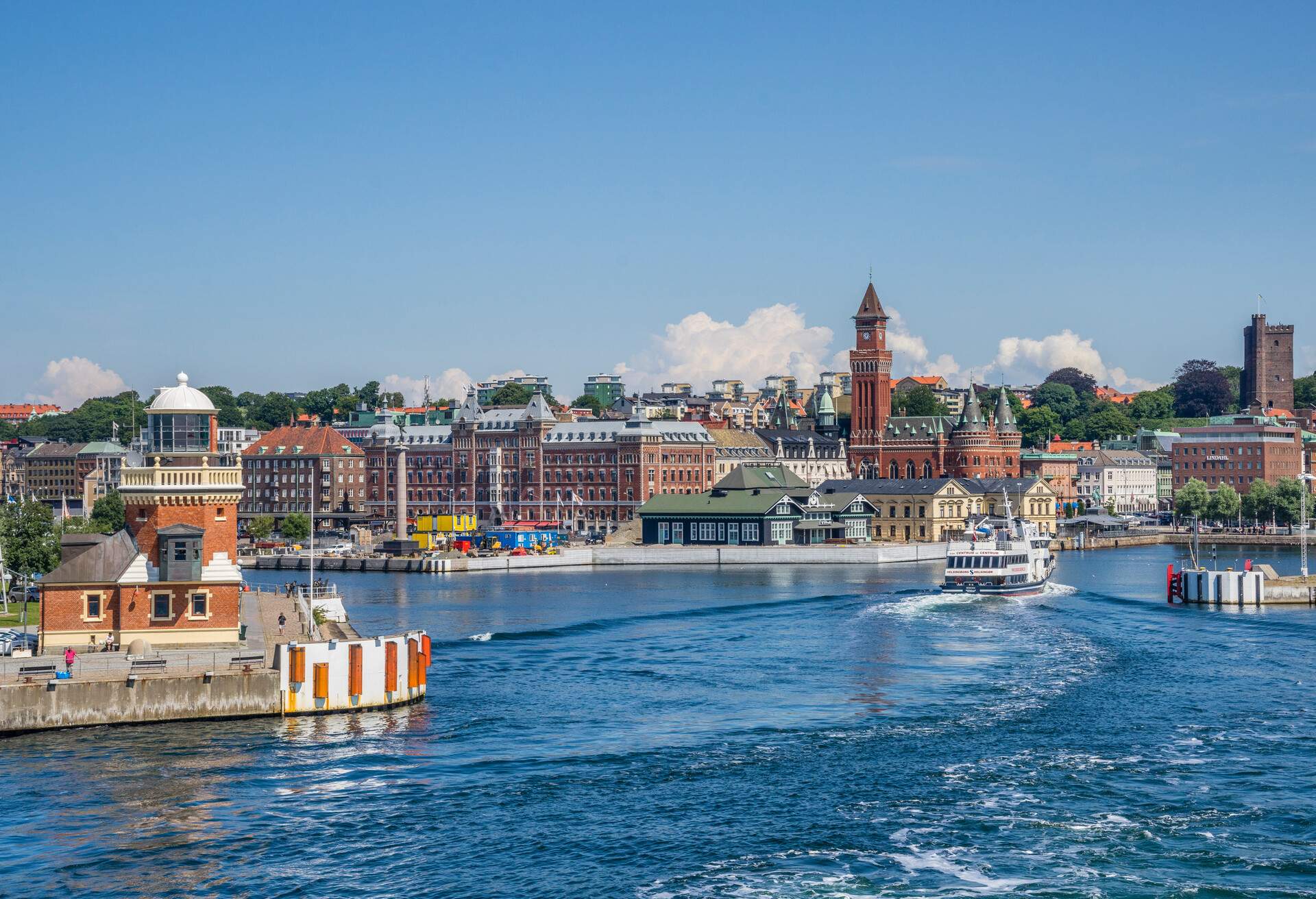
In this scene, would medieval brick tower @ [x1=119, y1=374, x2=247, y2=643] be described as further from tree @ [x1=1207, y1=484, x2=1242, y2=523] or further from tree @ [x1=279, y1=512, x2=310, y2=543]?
tree @ [x1=1207, y1=484, x2=1242, y2=523]

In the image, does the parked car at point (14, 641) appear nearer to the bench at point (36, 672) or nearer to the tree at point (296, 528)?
the bench at point (36, 672)

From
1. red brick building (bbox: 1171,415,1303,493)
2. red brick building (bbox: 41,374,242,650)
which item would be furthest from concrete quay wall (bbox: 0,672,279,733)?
red brick building (bbox: 1171,415,1303,493)

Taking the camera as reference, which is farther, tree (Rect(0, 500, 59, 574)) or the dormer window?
tree (Rect(0, 500, 59, 574))

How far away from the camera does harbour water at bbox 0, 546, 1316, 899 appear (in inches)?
1270

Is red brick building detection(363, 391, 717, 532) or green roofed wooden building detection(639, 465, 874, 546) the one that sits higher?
red brick building detection(363, 391, 717, 532)

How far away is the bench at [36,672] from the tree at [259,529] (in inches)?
4183

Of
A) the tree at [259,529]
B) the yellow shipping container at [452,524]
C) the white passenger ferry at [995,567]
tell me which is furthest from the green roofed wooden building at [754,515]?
the white passenger ferry at [995,567]

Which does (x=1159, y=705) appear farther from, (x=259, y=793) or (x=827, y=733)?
(x=259, y=793)

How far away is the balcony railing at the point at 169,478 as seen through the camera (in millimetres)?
51562

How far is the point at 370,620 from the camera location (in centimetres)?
7769

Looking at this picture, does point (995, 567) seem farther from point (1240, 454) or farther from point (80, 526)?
point (1240, 454)

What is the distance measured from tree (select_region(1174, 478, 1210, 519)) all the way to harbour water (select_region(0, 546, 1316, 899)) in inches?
4104

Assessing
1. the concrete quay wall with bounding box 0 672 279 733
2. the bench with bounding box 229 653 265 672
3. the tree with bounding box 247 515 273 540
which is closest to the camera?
the concrete quay wall with bounding box 0 672 279 733

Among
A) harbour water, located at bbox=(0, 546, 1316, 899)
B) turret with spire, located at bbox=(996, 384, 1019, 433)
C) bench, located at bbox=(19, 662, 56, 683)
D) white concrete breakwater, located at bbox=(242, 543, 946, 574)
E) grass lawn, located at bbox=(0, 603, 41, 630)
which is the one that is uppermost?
turret with spire, located at bbox=(996, 384, 1019, 433)
